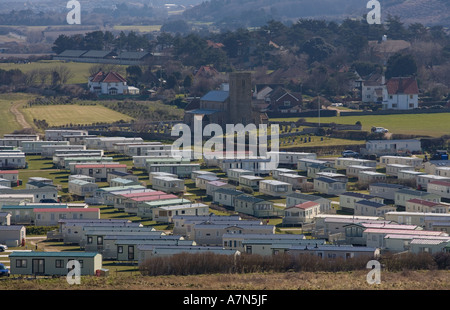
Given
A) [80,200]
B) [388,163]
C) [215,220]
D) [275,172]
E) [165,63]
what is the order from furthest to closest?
[165,63] → [388,163] → [275,172] → [80,200] → [215,220]

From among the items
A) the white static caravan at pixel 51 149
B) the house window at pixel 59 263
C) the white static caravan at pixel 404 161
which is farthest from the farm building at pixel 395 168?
the house window at pixel 59 263

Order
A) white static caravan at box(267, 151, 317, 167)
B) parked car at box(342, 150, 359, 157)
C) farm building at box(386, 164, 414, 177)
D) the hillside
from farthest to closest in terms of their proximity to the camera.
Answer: the hillside < parked car at box(342, 150, 359, 157) < white static caravan at box(267, 151, 317, 167) < farm building at box(386, 164, 414, 177)

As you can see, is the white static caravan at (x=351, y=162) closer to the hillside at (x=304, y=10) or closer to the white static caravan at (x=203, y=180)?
the white static caravan at (x=203, y=180)

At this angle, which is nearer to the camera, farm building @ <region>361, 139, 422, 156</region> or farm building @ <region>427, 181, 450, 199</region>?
farm building @ <region>427, 181, 450, 199</region>

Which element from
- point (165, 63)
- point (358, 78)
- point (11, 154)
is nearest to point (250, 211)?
point (11, 154)

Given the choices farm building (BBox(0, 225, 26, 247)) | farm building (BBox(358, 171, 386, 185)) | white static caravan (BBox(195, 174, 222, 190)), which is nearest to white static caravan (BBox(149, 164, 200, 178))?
white static caravan (BBox(195, 174, 222, 190))

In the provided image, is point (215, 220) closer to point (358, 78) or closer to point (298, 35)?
point (358, 78)

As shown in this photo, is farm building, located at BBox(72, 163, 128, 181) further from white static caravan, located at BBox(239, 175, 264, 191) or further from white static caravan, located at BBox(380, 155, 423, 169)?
white static caravan, located at BBox(380, 155, 423, 169)
